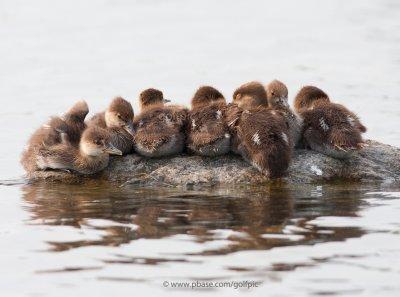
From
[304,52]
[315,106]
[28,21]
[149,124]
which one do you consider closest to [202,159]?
[149,124]

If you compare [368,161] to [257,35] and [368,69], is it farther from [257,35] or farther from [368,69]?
[257,35]

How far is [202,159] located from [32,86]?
8.35m

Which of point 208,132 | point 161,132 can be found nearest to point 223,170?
point 208,132

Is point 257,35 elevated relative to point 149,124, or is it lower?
elevated

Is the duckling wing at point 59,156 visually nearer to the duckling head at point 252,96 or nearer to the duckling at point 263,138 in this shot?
the duckling at point 263,138

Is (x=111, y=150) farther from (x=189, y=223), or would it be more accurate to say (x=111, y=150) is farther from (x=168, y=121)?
(x=189, y=223)

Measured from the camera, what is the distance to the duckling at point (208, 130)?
33.5 feet

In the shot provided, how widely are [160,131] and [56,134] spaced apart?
1.17m

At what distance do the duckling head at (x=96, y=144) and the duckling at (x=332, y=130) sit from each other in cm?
197

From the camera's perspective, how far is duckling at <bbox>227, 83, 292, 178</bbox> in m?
9.89

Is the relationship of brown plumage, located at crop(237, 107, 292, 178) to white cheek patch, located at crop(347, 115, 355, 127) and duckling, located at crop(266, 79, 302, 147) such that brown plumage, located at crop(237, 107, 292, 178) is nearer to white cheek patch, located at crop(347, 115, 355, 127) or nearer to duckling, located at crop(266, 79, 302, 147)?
duckling, located at crop(266, 79, 302, 147)

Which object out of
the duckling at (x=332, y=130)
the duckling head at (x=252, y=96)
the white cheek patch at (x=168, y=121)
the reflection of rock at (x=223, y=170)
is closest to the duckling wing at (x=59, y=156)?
the reflection of rock at (x=223, y=170)

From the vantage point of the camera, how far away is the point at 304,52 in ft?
66.9

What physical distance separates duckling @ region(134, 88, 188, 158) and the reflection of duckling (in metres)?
0.66
